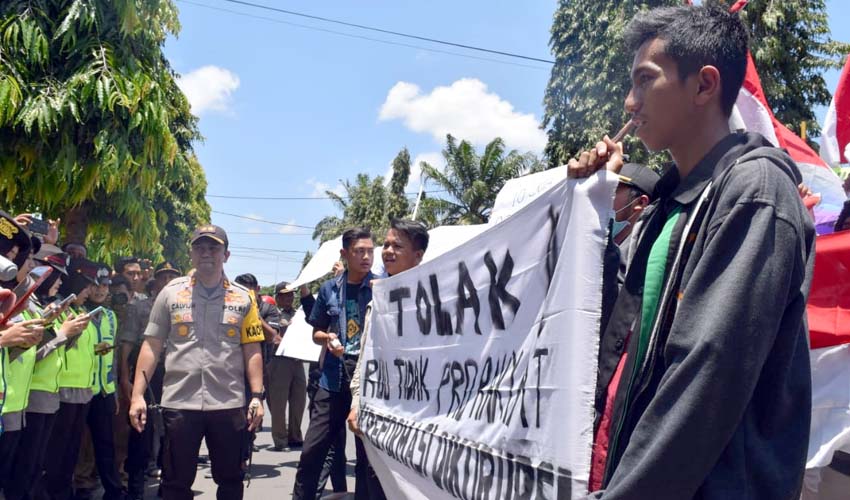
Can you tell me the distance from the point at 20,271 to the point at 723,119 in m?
4.33

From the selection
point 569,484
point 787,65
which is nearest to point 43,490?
point 569,484

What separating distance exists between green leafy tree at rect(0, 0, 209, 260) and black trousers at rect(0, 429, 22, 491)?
2.52 m

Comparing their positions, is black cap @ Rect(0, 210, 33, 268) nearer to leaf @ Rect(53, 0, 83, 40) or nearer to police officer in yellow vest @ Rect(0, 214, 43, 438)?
police officer in yellow vest @ Rect(0, 214, 43, 438)

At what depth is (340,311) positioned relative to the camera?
5.63 m

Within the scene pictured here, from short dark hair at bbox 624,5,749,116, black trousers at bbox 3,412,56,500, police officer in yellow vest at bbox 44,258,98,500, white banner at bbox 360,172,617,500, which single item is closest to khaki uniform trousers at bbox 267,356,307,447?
police officer in yellow vest at bbox 44,258,98,500

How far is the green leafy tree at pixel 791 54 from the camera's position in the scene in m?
18.1

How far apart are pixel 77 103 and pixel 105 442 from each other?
9.41ft

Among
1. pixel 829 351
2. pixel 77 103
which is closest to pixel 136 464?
pixel 77 103

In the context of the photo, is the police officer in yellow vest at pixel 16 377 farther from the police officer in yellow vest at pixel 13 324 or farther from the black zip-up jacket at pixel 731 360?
the black zip-up jacket at pixel 731 360

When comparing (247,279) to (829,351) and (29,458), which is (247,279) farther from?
(829,351)

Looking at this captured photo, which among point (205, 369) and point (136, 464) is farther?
point (136, 464)

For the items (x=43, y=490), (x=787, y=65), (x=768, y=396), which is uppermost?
(x=787, y=65)

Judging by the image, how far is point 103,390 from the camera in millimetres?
6477

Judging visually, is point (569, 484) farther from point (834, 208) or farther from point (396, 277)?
point (834, 208)
